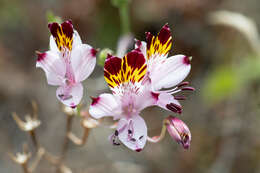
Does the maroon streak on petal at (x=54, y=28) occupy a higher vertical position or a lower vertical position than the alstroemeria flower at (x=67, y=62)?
higher

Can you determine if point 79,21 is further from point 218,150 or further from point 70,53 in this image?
point 70,53

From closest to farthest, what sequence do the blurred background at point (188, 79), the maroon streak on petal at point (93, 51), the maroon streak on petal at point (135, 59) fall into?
the maroon streak on petal at point (135, 59)
the maroon streak on petal at point (93, 51)
the blurred background at point (188, 79)

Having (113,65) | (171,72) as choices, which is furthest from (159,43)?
(113,65)

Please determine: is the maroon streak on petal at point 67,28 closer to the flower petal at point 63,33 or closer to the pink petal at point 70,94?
the flower petal at point 63,33

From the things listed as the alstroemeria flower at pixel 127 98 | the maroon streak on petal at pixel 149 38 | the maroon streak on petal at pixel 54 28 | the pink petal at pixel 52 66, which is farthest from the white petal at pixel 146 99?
the maroon streak on petal at pixel 54 28

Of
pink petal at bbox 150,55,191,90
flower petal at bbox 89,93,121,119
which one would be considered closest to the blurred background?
pink petal at bbox 150,55,191,90

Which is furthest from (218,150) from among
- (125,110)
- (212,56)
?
(125,110)

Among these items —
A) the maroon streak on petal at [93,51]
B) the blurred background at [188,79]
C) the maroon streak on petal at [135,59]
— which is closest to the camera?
the maroon streak on petal at [135,59]

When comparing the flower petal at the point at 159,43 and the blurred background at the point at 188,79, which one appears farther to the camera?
the blurred background at the point at 188,79

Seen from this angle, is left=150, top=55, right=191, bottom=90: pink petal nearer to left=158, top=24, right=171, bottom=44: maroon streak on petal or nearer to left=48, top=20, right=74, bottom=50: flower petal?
left=158, top=24, right=171, bottom=44: maroon streak on petal
